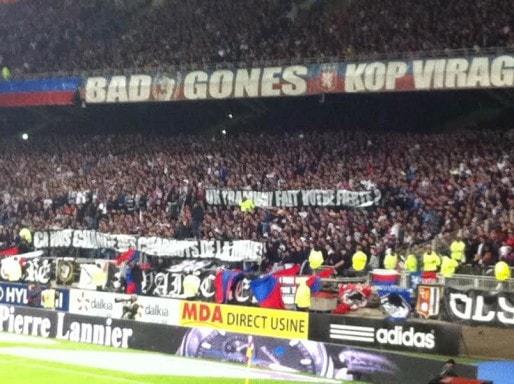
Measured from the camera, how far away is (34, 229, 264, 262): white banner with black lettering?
25.6 m

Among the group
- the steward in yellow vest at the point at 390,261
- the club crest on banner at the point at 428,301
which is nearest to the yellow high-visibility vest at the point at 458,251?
the steward in yellow vest at the point at 390,261

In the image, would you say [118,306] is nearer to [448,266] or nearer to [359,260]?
[359,260]

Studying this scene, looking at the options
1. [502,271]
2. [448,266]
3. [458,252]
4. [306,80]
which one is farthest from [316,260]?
[306,80]

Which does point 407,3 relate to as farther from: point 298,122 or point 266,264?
point 266,264

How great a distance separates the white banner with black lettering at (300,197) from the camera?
2591cm

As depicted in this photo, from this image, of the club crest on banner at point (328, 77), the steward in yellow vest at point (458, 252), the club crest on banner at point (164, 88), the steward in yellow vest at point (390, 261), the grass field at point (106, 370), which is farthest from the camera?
the club crest on banner at point (164, 88)

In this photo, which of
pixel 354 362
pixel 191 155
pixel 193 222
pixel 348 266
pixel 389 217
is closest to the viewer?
pixel 354 362

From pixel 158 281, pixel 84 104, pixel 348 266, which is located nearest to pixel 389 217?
pixel 348 266

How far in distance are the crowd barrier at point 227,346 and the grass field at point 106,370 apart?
0.23 m

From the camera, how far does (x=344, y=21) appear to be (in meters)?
30.9

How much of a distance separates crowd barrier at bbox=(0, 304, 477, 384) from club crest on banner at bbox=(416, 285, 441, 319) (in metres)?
2.51

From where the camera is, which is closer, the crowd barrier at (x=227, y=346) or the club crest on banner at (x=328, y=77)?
the crowd barrier at (x=227, y=346)

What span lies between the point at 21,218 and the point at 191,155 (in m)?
6.67

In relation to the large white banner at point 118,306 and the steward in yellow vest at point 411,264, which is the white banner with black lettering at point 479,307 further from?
the large white banner at point 118,306
